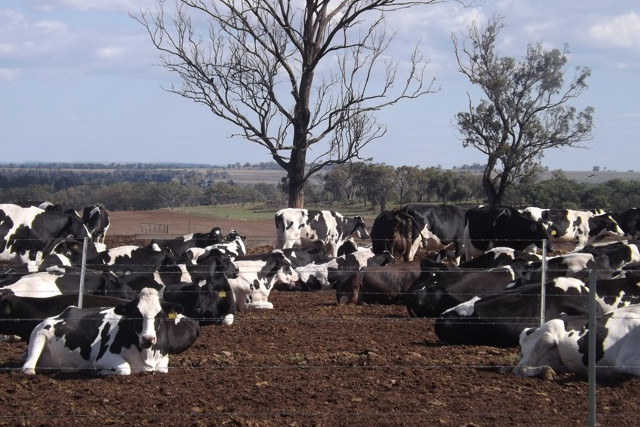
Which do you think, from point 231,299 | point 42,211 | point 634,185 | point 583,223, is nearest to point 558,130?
point 634,185

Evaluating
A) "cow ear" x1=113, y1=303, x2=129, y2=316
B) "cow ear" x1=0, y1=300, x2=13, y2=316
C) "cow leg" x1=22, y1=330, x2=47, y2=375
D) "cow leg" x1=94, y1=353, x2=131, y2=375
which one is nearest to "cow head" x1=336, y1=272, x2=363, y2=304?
"cow ear" x1=0, y1=300, x2=13, y2=316

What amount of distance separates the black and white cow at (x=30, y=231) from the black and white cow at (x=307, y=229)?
573 cm

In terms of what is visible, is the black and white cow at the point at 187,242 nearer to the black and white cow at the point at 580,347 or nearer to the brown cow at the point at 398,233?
the brown cow at the point at 398,233

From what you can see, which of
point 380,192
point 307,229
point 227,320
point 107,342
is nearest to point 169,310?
point 107,342

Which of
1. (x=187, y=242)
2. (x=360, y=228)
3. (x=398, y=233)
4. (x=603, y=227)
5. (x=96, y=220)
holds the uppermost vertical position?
(x=603, y=227)

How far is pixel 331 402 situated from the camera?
373 inches

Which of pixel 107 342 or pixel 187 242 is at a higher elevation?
pixel 187 242

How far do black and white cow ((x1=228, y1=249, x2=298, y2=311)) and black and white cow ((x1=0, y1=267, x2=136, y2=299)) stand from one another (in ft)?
6.91

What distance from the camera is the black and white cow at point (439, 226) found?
25.5 meters

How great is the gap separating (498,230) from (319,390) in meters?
16.6

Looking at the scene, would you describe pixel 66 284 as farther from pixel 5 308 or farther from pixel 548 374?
pixel 548 374

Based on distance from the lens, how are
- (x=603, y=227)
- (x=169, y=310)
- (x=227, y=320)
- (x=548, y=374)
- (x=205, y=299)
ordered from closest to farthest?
(x=548, y=374), (x=169, y=310), (x=227, y=320), (x=205, y=299), (x=603, y=227)

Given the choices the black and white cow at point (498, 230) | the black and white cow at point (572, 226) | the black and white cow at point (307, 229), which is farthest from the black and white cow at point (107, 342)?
the black and white cow at point (572, 226)

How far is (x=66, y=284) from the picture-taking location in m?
14.8
